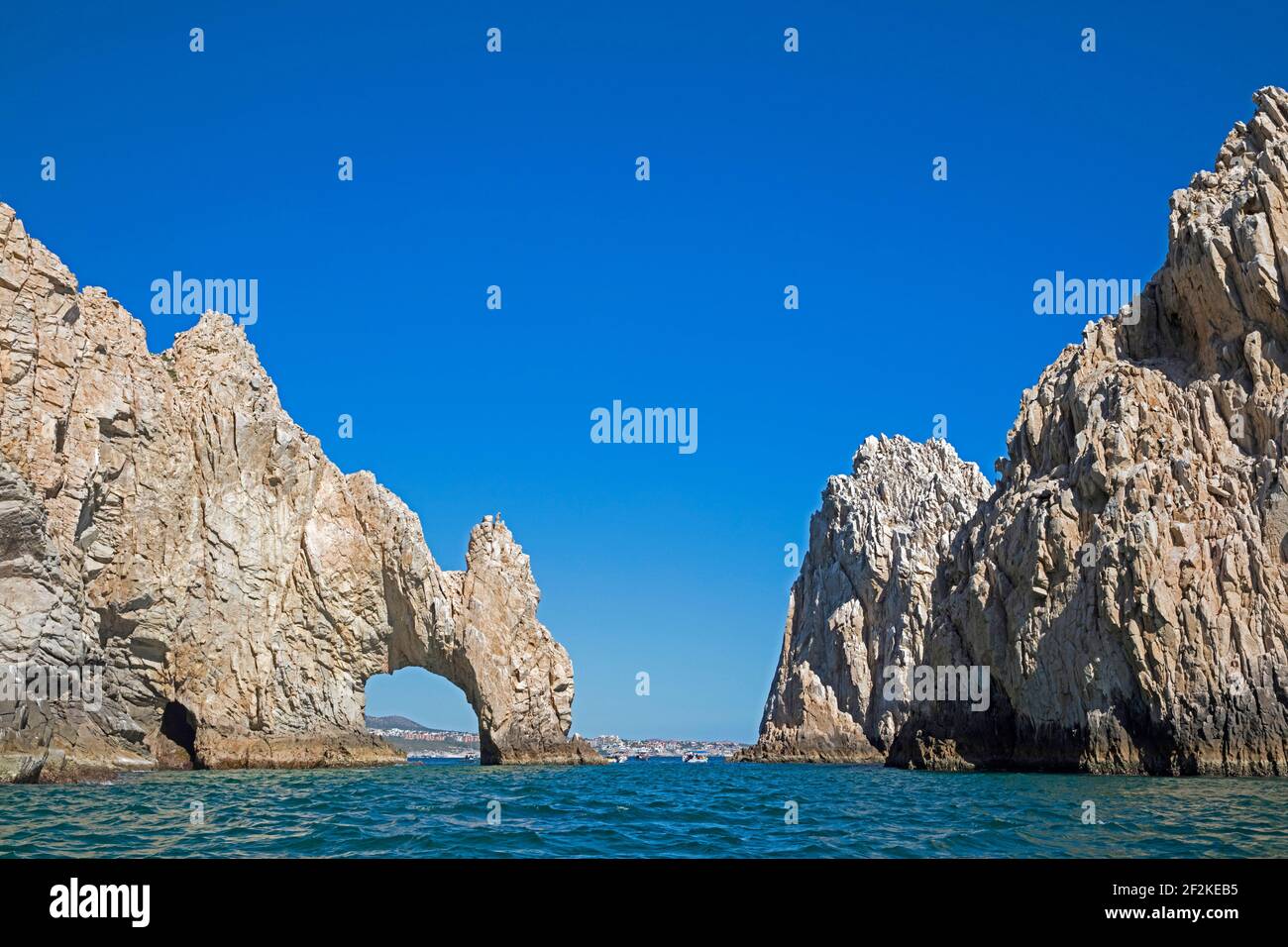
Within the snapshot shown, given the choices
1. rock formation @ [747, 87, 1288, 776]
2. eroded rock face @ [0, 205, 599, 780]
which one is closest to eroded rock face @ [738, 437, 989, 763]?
eroded rock face @ [0, 205, 599, 780]

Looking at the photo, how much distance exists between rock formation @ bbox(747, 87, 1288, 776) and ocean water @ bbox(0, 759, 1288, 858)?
23.4ft

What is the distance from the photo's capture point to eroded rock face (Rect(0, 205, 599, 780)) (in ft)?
148

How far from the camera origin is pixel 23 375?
1842 inches

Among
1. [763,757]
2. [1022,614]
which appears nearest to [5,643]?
[1022,614]

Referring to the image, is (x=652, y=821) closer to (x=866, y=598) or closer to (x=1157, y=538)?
(x=1157, y=538)

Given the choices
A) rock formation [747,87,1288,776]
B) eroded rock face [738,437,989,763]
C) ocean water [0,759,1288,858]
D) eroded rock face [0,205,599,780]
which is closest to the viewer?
ocean water [0,759,1288,858]

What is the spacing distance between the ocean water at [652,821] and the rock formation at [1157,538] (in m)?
7.13

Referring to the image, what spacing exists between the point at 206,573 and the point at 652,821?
46705mm

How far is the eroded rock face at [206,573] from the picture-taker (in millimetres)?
45188

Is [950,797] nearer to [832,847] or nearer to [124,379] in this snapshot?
[832,847]

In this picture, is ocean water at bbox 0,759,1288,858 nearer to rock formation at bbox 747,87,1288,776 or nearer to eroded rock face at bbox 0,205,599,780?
rock formation at bbox 747,87,1288,776

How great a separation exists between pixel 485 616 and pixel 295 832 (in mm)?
57591

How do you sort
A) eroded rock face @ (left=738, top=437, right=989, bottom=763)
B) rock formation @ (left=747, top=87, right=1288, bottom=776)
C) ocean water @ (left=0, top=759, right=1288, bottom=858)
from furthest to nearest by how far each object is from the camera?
eroded rock face @ (left=738, top=437, right=989, bottom=763)
rock formation @ (left=747, top=87, right=1288, bottom=776)
ocean water @ (left=0, top=759, right=1288, bottom=858)

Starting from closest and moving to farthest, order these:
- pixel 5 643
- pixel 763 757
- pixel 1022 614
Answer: pixel 5 643 → pixel 1022 614 → pixel 763 757
